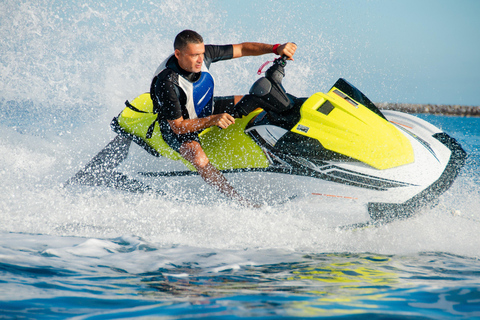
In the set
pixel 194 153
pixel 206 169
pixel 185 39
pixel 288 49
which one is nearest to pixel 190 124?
pixel 194 153

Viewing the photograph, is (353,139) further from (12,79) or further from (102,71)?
(12,79)

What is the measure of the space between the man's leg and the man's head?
49 cm

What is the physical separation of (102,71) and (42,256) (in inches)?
209

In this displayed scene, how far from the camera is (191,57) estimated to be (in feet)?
8.22

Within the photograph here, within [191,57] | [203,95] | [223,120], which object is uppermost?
[191,57]

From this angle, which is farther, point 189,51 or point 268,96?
point 189,51

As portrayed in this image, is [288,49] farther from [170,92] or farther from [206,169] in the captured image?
[206,169]

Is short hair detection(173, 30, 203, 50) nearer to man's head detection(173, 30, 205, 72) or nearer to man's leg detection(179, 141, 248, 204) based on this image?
man's head detection(173, 30, 205, 72)

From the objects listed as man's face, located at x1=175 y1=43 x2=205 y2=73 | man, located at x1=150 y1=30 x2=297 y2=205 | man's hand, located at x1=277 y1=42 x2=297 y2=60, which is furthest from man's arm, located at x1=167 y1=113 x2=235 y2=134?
man's hand, located at x1=277 y1=42 x2=297 y2=60

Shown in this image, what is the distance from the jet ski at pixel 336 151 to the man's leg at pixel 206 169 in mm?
65

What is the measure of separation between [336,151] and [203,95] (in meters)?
0.97

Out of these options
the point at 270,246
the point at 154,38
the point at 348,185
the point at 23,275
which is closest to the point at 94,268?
the point at 23,275

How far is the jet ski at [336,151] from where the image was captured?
2262 millimetres

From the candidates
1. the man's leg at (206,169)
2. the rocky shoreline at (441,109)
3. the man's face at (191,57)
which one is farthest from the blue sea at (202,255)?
the rocky shoreline at (441,109)
